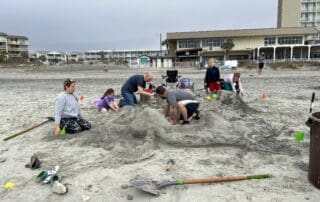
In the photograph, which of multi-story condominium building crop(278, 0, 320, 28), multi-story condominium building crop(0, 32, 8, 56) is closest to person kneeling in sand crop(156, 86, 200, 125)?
multi-story condominium building crop(278, 0, 320, 28)

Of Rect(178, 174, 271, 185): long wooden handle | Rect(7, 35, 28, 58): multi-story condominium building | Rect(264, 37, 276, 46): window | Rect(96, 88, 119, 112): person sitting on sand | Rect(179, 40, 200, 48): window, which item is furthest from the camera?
Rect(7, 35, 28, 58): multi-story condominium building

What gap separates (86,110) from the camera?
26.0ft

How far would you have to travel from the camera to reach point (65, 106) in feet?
17.4

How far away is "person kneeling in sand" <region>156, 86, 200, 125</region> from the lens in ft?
18.4

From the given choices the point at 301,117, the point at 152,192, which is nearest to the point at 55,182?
the point at 152,192

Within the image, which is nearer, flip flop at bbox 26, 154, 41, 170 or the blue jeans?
flip flop at bbox 26, 154, 41, 170

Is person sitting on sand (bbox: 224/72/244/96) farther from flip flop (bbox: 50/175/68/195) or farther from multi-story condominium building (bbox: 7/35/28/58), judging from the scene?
multi-story condominium building (bbox: 7/35/28/58)

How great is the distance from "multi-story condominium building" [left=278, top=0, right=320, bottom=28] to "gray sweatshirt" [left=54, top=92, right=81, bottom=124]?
81.5 meters

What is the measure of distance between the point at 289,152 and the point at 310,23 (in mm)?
87933

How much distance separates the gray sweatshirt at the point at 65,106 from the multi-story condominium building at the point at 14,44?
307 feet

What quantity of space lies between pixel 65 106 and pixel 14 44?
102595mm

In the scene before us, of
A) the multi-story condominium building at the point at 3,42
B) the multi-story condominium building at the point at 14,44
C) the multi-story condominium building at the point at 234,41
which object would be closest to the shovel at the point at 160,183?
the multi-story condominium building at the point at 234,41

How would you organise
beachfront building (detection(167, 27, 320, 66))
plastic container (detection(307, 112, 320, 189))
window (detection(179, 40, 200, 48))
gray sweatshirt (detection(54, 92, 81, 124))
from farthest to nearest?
window (detection(179, 40, 200, 48)) < beachfront building (detection(167, 27, 320, 66)) < gray sweatshirt (detection(54, 92, 81, 124)) < plastic container (detection(307, 112, 320, 189))

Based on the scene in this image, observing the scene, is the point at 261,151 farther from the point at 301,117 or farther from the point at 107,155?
the point at 301,117
